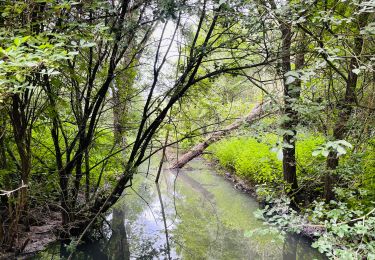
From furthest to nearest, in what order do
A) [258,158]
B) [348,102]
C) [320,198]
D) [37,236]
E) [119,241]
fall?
[258,158]
[119,241]
[320,198]
[37,236]
[348,102]

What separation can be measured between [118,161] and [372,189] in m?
A: 3.34

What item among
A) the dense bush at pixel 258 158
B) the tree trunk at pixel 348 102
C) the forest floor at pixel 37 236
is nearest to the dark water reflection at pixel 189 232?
the forest floor at pixel 37 236

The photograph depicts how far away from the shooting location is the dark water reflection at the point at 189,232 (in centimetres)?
479

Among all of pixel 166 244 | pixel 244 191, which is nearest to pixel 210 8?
pixel 166 244

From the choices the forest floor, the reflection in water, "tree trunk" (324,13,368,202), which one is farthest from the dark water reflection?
"tree trunk" (324,13,368,202)

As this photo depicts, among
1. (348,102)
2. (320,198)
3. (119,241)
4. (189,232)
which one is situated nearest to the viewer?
(348,102)

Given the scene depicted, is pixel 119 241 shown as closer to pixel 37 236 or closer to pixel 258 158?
pixel 37 236

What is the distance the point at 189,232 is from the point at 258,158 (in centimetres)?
265

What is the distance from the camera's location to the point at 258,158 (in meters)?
7.42

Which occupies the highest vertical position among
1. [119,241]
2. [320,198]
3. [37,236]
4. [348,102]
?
[348,102]

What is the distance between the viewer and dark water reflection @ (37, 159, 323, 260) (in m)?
4.79

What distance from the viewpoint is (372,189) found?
13.1 feet

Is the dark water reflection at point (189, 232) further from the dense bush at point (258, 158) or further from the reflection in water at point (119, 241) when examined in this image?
the dense bush at point (258, 158)

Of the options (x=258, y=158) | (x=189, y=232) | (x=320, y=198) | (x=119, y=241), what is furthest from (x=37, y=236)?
(x=258, y=158)
